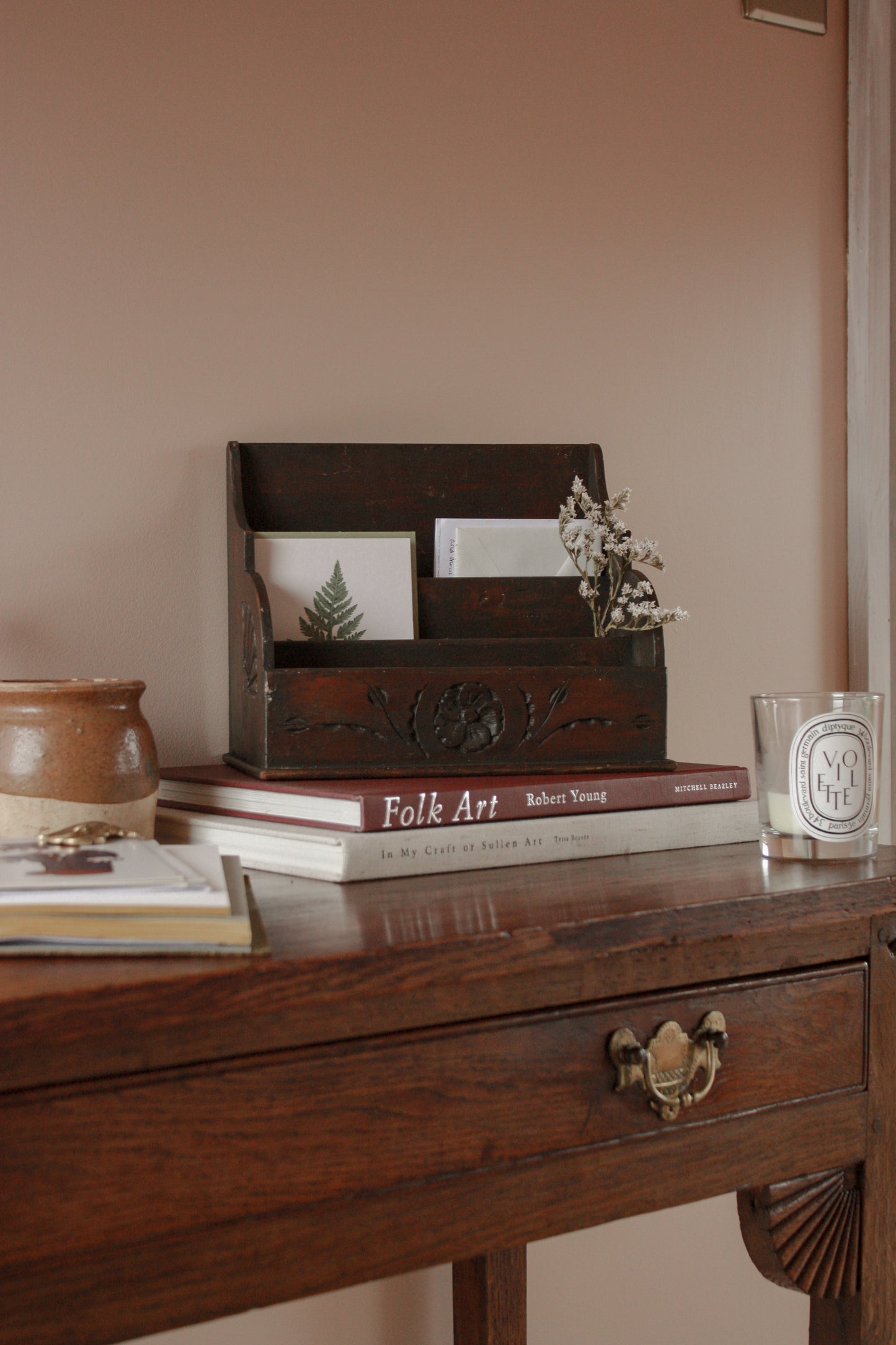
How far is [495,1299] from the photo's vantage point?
1.05m

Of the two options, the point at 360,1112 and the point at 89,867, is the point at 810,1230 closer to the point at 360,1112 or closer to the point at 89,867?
the point at 360,1112

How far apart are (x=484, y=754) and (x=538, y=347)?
53cm

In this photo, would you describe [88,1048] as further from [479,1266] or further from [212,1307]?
[479,1266]

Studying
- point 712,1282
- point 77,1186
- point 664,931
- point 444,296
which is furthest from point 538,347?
point 712,1282

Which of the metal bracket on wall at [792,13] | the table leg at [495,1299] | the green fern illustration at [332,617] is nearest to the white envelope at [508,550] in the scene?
the green fern illustration at [332,617]

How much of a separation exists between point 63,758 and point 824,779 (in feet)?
1.81

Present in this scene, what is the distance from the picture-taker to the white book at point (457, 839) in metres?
0.74

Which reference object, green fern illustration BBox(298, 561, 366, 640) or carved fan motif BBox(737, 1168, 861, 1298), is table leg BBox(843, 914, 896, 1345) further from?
green fern illustration BBox(298, 561, 366, 640)

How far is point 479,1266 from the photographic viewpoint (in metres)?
1.05

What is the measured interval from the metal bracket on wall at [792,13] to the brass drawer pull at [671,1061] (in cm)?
118

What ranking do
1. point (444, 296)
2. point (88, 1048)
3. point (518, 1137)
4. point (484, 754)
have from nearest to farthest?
point (88, 1048), point (518, 1137), point (484, 754), point (444, 296)

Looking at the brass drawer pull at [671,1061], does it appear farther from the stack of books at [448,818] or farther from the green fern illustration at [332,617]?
the green fern illustration at [332,617]

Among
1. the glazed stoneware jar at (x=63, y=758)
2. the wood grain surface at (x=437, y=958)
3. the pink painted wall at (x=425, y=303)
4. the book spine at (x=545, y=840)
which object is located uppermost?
the pink painted wall at (x=425, y=303)

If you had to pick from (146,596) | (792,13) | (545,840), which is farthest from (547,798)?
(792,13)
